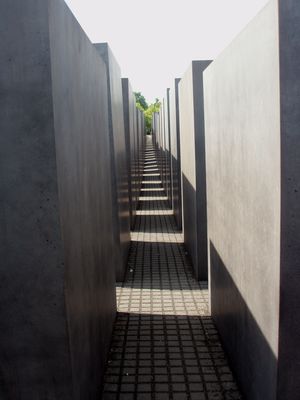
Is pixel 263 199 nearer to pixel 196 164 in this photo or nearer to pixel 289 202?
pixel 289 202

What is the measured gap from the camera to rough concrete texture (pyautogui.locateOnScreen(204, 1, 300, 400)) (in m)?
3.28

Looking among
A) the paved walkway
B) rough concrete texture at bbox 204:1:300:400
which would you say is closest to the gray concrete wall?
rough concrete texture at bbox 204:1:300:400

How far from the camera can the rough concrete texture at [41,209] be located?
3.16m

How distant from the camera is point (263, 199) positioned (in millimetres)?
3812

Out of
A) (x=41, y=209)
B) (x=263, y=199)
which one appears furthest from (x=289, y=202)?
(x=41, y=209)

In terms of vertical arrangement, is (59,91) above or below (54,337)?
above

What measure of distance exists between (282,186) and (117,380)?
3.02 meters

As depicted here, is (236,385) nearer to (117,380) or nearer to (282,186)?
(117,380)

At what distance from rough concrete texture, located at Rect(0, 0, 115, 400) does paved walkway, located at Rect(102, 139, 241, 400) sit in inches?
50.8

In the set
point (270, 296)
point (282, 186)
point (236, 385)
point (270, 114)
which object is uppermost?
point (270, 114)

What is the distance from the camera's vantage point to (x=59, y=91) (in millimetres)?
3402

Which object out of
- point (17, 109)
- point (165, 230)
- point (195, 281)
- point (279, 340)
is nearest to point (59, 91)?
point (17, 109)

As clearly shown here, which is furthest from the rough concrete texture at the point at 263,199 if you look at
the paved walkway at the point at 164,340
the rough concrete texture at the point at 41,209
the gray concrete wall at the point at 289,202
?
the rough concrete texture at the point at 41,209

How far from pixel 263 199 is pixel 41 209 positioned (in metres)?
1.71
